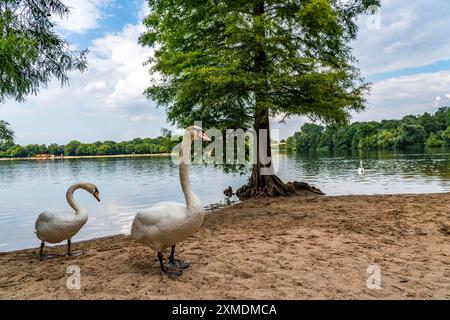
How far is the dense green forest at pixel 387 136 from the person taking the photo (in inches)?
3593

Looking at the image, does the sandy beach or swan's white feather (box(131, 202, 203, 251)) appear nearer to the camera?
the sandy beach

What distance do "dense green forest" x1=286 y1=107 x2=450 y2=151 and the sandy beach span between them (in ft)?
231

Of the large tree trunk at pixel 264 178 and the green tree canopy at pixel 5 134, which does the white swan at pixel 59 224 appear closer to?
the green tree canopy at pixel 5 134

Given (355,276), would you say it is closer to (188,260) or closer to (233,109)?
(188,260)

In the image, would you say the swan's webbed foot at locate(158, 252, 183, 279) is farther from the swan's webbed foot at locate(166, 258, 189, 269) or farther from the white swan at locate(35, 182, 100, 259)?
the white swan at locate(35, 182, 100, 259)

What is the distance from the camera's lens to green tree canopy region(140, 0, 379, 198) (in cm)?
1213

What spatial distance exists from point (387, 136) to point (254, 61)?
3589 inches

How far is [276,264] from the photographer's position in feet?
17.9

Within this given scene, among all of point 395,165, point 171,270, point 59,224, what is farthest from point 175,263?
point 395,165

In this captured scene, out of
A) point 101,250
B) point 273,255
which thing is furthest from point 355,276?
point 101,250

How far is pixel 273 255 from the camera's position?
5.97m

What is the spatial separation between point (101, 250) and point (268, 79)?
8056 mm

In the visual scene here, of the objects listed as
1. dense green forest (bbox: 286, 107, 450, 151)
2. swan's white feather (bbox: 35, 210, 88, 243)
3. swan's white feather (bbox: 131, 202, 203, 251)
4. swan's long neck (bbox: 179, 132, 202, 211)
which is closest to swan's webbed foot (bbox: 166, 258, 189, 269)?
swan's white feather (bbox: 131, 202, 203, 251)

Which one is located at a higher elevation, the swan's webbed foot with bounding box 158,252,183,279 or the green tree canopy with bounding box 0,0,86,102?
the green tree canopy with bounding box 0,0,86,102
